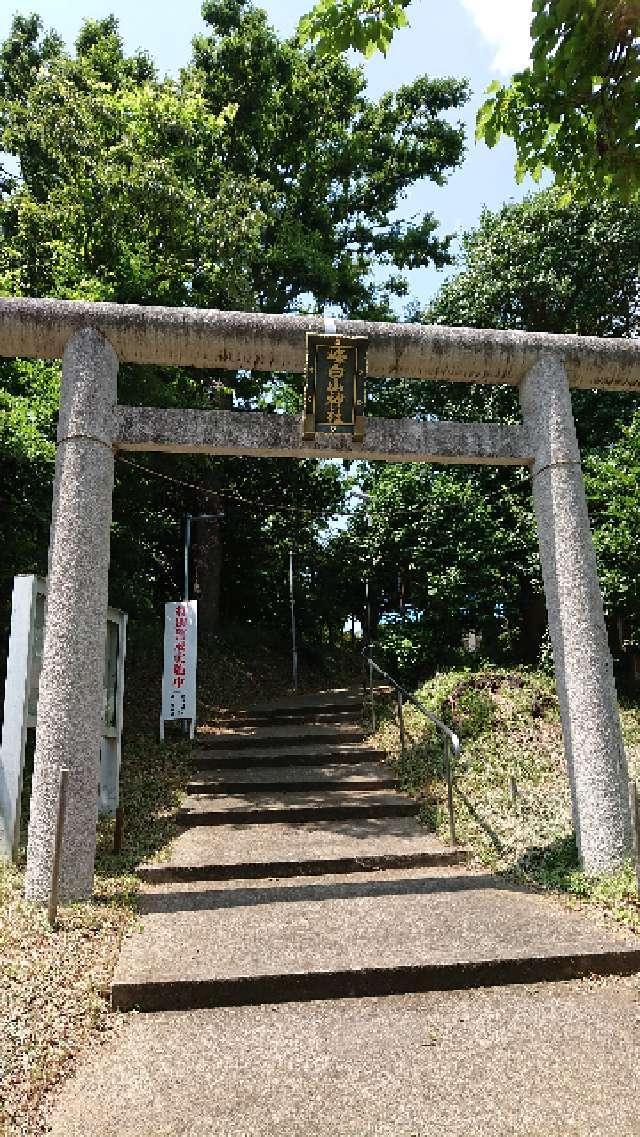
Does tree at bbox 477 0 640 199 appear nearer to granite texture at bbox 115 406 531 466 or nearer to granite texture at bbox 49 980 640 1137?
granite texture at bbox 115 406 531 466

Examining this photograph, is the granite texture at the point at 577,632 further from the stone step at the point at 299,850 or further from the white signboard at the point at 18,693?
the white signboard at the point at 18,693

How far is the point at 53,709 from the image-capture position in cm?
509

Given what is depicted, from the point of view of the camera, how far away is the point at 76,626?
5.20m

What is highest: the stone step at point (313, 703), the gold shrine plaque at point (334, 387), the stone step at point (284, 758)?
the gold shrine plaque at point (334, 387)

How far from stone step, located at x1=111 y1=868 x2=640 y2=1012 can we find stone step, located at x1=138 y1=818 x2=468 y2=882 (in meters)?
0.35

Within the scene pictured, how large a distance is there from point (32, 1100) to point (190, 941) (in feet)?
4.99

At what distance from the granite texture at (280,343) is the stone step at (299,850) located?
413cm

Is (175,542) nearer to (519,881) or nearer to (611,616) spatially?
(611,616)

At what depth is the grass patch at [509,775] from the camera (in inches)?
219

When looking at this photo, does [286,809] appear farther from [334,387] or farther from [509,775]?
[334,387]

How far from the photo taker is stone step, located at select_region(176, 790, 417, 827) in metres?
7.23

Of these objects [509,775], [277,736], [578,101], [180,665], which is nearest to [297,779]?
[277,736]

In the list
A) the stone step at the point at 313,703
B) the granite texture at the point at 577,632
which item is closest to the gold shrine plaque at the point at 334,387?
the granite texture at the point at 577,632

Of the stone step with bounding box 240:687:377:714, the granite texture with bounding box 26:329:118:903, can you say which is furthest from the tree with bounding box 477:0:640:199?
the stone step with bounding box 240:687:377:714
